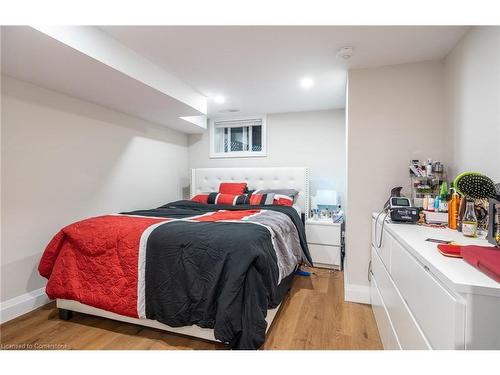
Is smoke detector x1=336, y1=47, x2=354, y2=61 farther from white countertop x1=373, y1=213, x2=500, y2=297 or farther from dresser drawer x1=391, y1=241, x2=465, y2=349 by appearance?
dresser drawer x1=391, y1=241, x2=465, y2=349

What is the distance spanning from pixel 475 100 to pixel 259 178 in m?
2.60

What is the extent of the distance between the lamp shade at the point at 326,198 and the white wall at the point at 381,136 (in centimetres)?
109

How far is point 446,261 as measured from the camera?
0.86m

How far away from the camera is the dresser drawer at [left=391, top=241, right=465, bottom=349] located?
688 millimetres

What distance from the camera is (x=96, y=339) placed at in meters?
1.71

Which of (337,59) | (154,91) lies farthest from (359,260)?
(154,91)

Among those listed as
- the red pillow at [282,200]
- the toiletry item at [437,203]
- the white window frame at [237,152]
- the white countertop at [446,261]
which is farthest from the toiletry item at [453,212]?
the white window frame at [237,152]

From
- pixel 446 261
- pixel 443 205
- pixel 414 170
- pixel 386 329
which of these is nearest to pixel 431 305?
pixel 446 261

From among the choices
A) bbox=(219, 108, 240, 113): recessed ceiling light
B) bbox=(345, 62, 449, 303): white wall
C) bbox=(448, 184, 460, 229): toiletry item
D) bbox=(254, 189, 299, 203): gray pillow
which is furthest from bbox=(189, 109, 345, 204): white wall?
bbox=(448, 184, 460, 229): toiletry item

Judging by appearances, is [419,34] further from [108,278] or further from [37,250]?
[37,250]

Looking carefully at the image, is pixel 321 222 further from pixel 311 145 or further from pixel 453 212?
pixel 453 212

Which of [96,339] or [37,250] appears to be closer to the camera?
[96,339]

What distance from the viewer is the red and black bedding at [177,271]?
146 centimetres
